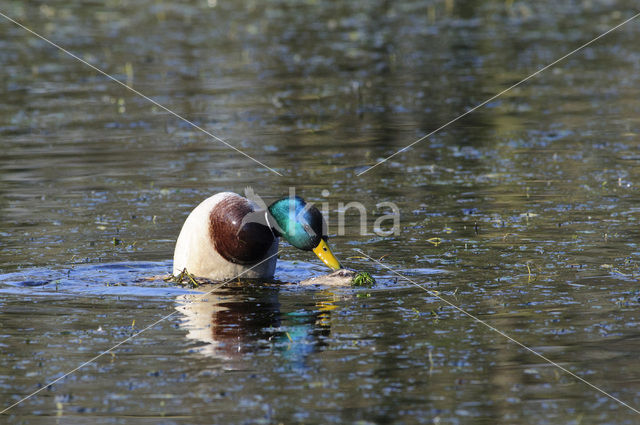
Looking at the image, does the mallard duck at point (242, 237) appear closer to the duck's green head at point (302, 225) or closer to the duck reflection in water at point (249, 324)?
the duck's green head at point (302, 225)

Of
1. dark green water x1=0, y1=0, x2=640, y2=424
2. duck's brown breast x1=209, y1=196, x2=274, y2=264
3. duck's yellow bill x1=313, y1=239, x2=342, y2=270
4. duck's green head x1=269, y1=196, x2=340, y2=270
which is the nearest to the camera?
dark green water x1=0, y1=0, x2=640, y2=424

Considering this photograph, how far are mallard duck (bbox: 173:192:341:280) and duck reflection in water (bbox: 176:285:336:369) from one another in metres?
0.22

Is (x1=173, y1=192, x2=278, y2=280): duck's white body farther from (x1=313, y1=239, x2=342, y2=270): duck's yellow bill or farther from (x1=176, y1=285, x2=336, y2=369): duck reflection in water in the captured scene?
(x1=313, y1=239, x2=342, y2=270): duck's yellow bill

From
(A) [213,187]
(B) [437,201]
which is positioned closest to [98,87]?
(A) [213,187]

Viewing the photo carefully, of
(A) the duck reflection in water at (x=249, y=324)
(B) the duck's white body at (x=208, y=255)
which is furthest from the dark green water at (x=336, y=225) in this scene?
(B) the duck's white body at (x=208, y=255)

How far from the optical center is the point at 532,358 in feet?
21.9

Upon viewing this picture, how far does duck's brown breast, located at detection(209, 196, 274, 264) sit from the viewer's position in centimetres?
866

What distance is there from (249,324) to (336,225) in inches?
124

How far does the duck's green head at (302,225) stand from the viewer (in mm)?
8398

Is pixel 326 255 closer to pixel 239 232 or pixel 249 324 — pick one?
pixel 239 232

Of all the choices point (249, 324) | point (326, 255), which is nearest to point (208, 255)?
point (326, 255)

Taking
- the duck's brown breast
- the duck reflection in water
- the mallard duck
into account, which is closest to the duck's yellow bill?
the mallard duck

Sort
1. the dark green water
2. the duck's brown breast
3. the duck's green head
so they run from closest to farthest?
the dark green water
the duck's green head
the duck's brown breast

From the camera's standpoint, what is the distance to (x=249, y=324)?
771 centimetres
